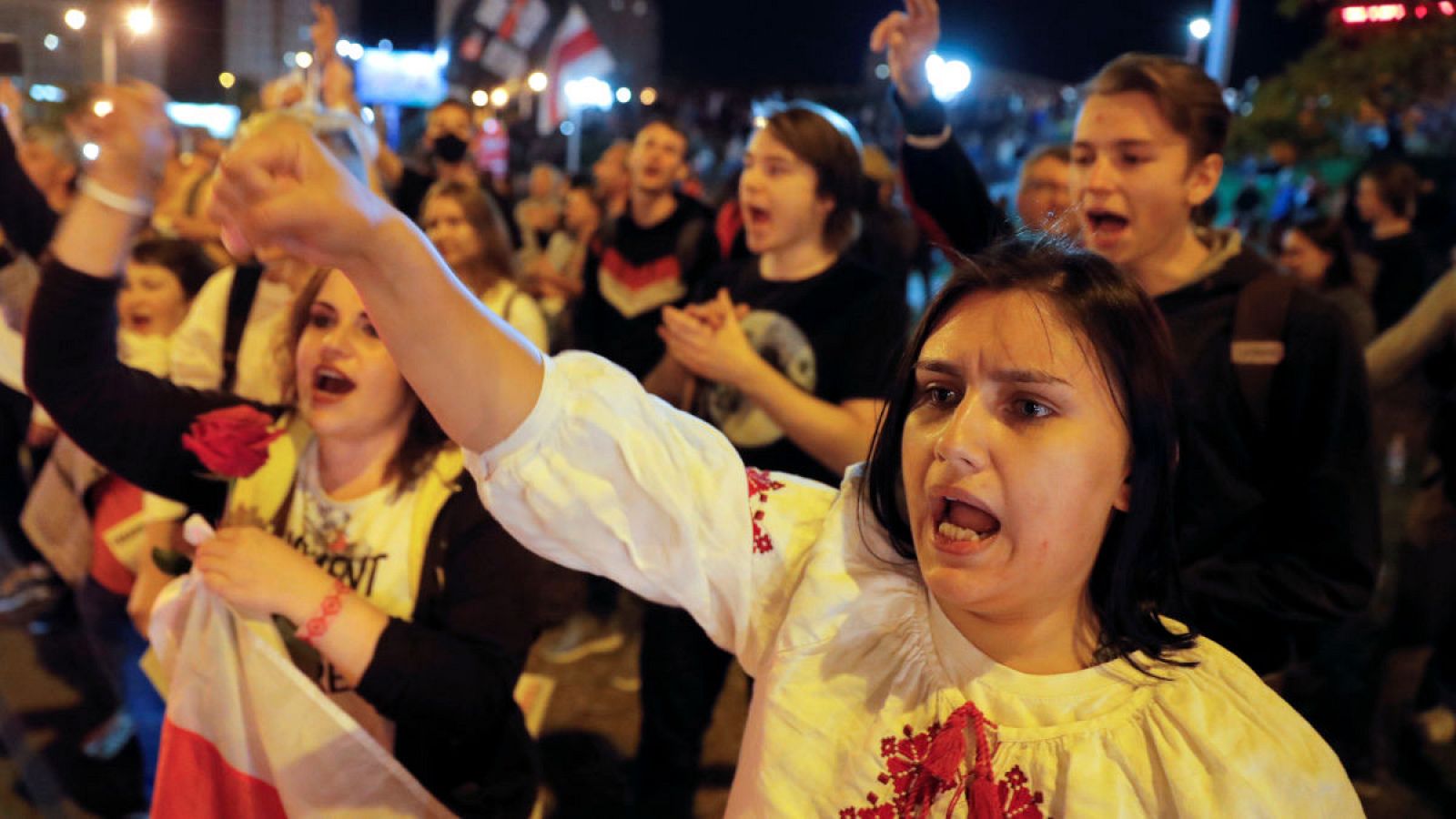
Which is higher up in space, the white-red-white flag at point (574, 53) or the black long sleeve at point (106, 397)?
Result: the white-red-white flag at point (574, 53)

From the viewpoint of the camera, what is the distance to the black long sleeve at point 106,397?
191cm

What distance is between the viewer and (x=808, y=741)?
1.37 metres

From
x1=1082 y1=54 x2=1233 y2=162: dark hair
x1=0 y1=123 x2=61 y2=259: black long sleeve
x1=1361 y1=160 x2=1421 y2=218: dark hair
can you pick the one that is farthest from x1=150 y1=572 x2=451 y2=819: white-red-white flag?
x1=1361 y1=160 x2=1421 y2=218: dark hair

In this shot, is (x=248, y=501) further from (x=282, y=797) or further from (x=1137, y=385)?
(x=1137, y=385)

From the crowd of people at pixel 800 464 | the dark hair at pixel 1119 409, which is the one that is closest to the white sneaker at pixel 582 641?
the crowd of people at pixel 800 464

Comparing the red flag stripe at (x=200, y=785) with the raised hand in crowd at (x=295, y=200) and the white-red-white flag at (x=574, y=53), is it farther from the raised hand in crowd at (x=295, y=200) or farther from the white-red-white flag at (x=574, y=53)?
the white-red-white flag at (x=574, y=53)

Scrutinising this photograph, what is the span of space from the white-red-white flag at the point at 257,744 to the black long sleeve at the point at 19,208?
2254mm

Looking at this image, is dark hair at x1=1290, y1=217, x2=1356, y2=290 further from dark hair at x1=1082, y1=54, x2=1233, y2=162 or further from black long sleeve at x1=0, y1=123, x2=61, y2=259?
black long sleeve at x1=0, y1=123, x2=61, y2=259

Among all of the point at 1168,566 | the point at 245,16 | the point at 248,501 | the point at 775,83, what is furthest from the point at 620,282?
the point at 775,83

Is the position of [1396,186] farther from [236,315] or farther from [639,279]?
[236,315]

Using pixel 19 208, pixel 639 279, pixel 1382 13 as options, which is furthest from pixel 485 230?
pixel 1382 13

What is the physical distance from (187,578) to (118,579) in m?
1.18

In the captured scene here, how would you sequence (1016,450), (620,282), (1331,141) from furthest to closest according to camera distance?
1. (1331,141)
2. (620,282)
3. (1016,450)

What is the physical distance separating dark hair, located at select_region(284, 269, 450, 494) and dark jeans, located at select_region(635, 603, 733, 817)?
3.57 ft
